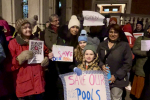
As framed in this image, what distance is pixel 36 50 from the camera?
6.89ft

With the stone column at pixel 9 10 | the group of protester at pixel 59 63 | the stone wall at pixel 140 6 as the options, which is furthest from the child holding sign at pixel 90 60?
the stone wall at pixel 140 6

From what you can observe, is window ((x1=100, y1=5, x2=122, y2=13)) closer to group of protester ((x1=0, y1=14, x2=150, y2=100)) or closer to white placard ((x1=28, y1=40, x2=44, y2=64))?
group of protester ((x1=0, y1=14, x2=150, y2=100))

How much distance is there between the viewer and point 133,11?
11250 mm

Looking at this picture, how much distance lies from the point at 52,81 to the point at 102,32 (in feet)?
4.68

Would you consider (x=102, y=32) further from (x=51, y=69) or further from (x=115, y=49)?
(x=51, y=69)

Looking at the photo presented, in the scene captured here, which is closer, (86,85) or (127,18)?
(86,85)

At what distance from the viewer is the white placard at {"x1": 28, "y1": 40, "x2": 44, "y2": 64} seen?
2.05 meters

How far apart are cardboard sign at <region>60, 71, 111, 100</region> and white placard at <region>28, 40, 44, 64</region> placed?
0.43 metres

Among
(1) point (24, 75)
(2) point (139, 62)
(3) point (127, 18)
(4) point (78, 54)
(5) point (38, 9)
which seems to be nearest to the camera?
(1) point (24, 75)

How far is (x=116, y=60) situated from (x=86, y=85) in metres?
0.61

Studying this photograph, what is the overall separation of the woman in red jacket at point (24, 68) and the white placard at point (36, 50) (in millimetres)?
67

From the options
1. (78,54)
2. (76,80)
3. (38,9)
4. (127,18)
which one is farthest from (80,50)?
(127,18)

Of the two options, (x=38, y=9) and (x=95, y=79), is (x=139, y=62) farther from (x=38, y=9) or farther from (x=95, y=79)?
(x=38, y=9)

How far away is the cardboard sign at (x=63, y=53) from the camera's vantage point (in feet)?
7.72
